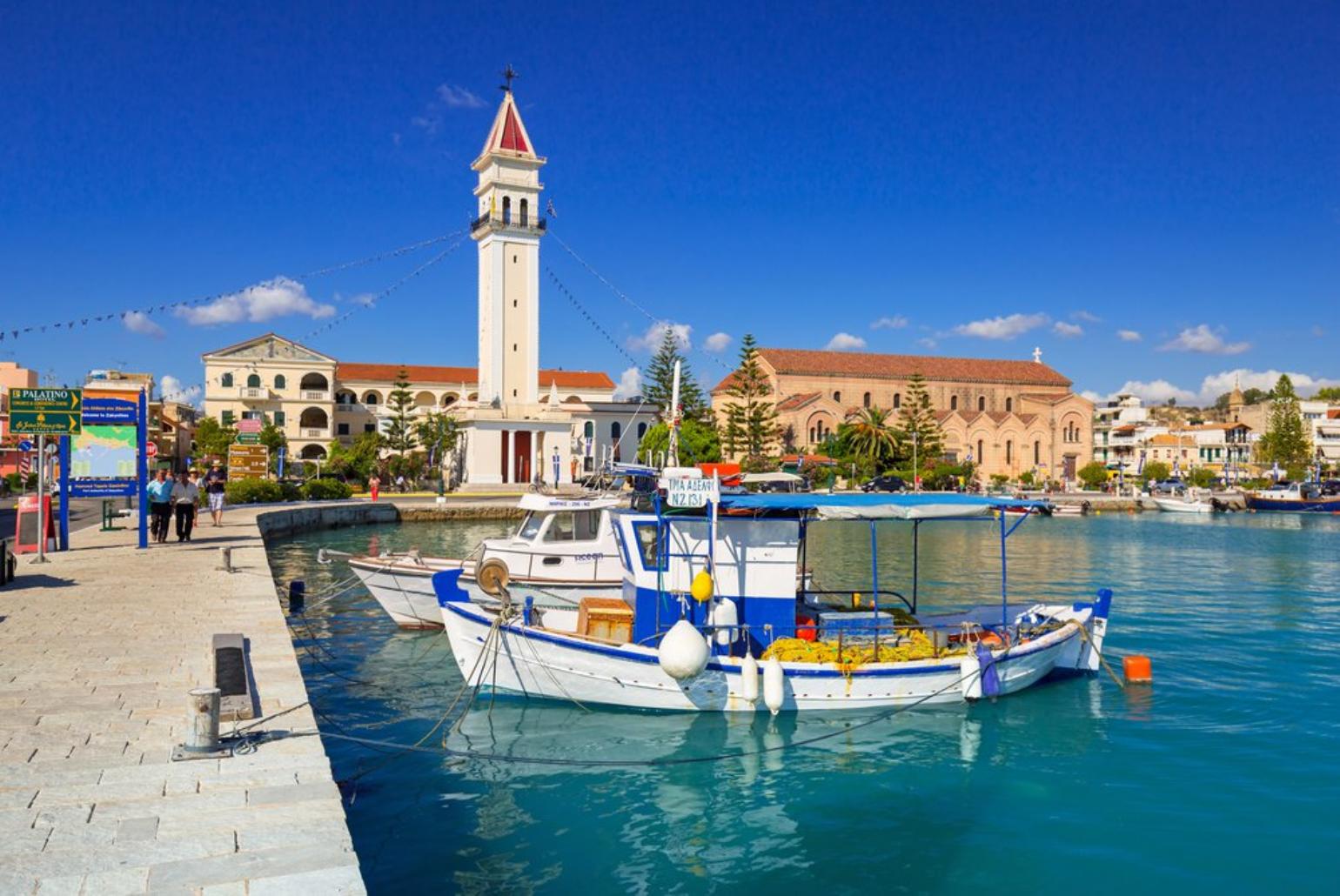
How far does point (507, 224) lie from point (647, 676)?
150 ft

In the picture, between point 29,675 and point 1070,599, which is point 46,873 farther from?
point 1070,599

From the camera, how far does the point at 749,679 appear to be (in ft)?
38.5

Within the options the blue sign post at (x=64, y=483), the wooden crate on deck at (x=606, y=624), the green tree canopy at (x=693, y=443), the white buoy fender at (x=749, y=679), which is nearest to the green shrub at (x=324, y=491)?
the green tree canopy at (x=693, y=443)

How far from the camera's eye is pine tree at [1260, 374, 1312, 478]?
279 ft

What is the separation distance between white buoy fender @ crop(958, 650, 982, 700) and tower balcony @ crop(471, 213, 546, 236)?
45.8m

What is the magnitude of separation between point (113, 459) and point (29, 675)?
14.0 metres

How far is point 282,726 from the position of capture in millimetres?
7879

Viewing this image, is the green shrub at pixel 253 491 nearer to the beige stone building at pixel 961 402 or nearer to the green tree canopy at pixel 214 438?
the green tree canopy at pixel 214 438

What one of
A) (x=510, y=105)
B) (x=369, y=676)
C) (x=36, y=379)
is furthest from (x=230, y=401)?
(x=369, y=676)

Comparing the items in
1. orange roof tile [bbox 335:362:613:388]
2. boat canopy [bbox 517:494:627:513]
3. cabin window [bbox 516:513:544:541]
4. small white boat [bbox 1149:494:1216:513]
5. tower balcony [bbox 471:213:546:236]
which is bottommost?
small white boat [bbox 1149:494:1216:513]

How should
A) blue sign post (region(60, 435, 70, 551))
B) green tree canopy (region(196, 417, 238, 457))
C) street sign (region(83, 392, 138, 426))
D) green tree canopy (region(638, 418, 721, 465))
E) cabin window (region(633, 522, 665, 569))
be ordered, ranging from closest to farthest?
cabin window (region(633, 522, 665, 569)) < blue sign post (region(60, 435, 70, 551)) < street sign (region(83, 392, 138, 426)) < green tree canopy (region(638, 418, 721, 465)) < green tree canopy (region(196, 417, 238, 457))

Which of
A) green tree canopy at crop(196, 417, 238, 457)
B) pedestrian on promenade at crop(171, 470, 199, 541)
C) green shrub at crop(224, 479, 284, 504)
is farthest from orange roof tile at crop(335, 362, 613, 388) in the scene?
pedestrian on promenade at crop(171, 470, 199, 541)

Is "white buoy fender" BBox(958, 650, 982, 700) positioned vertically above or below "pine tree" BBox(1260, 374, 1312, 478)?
below

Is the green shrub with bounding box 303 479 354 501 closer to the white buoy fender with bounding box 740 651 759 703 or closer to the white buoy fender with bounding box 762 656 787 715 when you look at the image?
the white buoy fender with bounding box 740 651 759 703
